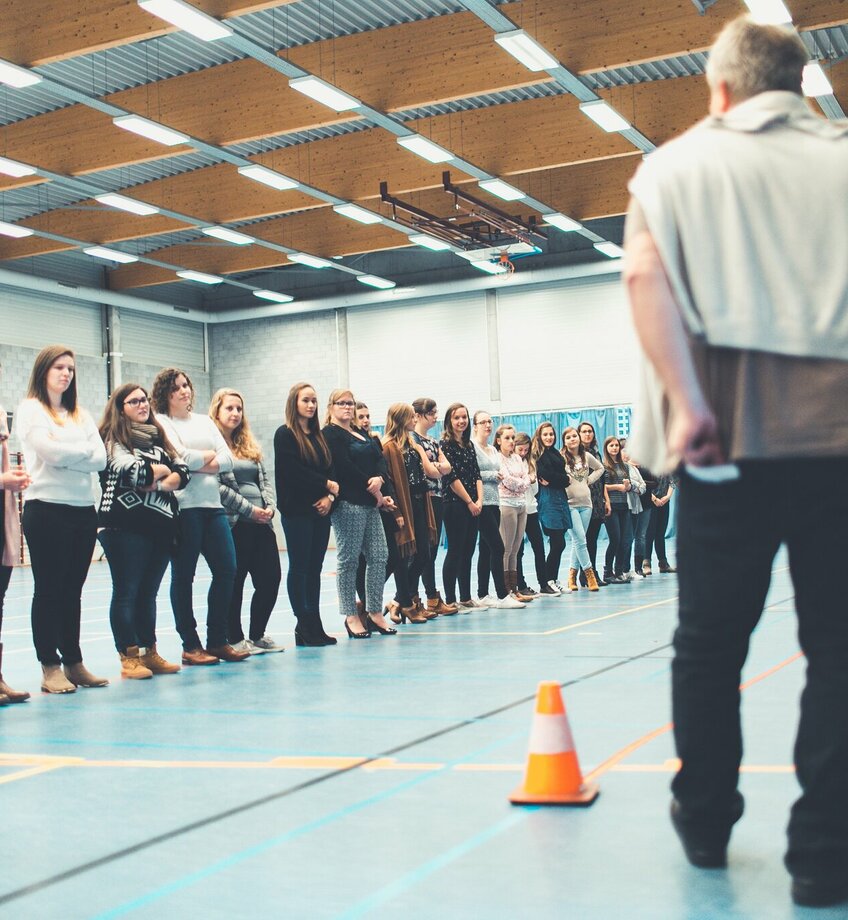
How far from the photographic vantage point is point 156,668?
5625 millimetres

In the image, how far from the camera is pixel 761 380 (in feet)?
6.61

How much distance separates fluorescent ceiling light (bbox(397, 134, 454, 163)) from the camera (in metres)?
Answer: 13.8

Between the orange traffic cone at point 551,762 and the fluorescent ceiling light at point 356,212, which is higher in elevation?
the fluorescent ceiling light at point 356,212

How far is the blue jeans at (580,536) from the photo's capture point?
1034 cm

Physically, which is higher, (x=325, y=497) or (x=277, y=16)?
(x=277, y=16)

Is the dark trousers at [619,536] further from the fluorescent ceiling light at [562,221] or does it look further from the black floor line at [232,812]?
the fluorescent ceiling light at [562,221]

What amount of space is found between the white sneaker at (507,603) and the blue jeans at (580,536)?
1566 mm

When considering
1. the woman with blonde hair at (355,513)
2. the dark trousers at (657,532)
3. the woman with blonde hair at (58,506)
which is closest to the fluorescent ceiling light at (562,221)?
the dark trousers at (657,532)

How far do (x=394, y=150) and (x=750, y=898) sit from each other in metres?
14.6

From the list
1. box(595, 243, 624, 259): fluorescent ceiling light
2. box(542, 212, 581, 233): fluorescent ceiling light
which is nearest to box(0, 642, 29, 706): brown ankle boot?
box(542, 212, 581, 233): fluorescent ceiling light

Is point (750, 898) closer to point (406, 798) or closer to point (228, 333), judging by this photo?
point (406, 798)

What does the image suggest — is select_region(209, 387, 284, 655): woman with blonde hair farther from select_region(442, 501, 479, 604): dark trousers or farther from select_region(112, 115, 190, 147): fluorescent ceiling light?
select_region(112, 115, 190, 147): fluorescent ceiling light

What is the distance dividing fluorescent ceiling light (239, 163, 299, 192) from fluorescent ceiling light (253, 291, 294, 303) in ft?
22.8

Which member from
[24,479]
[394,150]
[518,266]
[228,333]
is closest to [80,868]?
[24,479]
